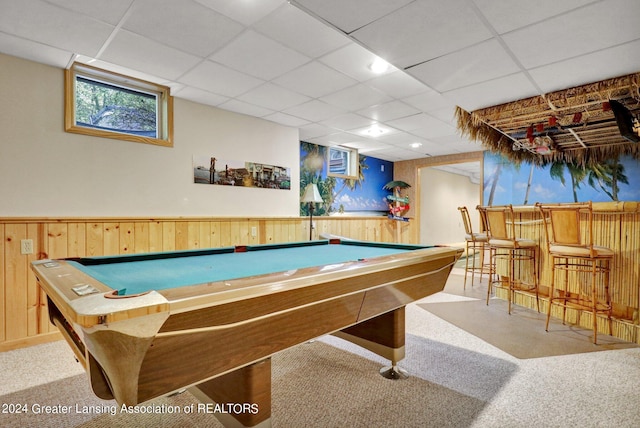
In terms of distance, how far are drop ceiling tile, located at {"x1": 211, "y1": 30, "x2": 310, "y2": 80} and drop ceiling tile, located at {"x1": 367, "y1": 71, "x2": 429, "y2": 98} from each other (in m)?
0.86

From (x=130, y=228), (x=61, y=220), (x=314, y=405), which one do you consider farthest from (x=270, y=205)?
(x=314, y=405)

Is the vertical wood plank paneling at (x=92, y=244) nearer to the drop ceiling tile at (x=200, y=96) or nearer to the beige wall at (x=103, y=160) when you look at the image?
the beige wall at (x=103, y=160)

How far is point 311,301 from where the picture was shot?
132 cm

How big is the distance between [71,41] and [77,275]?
2.31m

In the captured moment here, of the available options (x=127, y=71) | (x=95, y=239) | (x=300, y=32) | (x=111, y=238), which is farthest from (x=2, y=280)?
(x=300, y=32)

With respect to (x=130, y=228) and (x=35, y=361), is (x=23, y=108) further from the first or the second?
(x=35, y=361)

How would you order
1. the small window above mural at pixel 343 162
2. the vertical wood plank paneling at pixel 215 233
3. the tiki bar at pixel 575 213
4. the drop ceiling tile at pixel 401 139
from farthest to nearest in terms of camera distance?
1. the small window above mural at pixel 343 162
2. the drop ceiling tile at pixel 401 139
3. the vertical wood plank paneling at pixel 215 233
4. the tiki bar at pixel 575 213

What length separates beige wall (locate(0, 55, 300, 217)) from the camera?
2857mm

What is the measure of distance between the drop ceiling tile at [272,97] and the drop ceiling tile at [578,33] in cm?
218

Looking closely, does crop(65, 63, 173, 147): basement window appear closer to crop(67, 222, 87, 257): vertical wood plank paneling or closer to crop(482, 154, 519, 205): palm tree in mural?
crop(67, 222, 87, 257): vertical wood plank paneling

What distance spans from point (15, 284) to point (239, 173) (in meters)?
2.54

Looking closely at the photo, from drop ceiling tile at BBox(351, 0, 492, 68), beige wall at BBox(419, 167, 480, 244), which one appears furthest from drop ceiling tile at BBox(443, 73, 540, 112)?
beige wall at BBox(419, 167, 480, 244)

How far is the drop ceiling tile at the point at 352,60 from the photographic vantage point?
2.78m

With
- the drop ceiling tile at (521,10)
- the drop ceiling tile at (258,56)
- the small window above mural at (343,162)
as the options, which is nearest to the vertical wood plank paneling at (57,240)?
the drop ceiling tile at (258,56)
